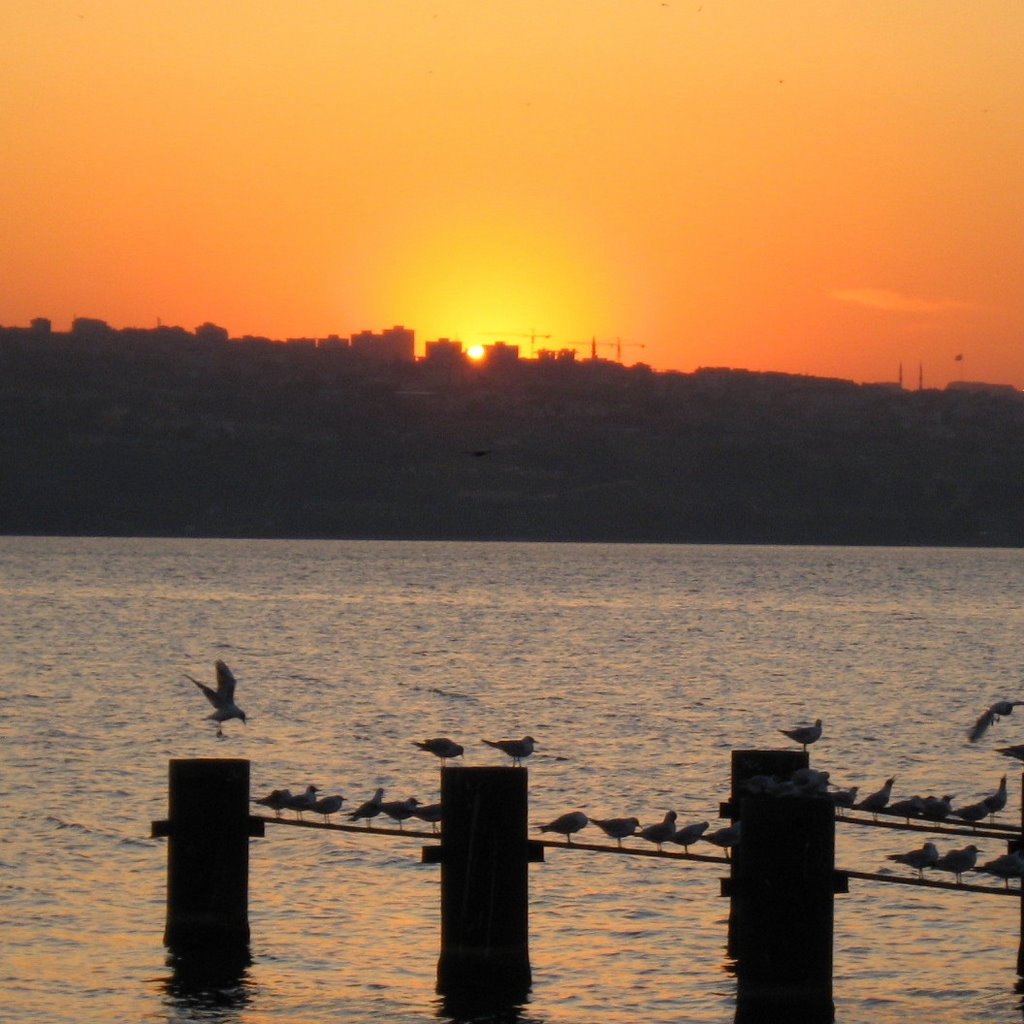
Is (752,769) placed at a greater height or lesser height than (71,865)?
greater

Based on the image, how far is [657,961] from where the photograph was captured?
67.5 feet

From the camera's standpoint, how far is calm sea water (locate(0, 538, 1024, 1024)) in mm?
19344

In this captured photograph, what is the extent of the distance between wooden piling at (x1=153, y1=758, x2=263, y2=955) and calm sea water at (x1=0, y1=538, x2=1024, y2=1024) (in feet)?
2.61

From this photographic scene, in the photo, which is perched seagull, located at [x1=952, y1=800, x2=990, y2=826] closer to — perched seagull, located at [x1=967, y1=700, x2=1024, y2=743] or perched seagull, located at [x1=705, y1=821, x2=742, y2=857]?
perched seagull, located at [x1=967, y1=700, x2=1024, y2=743]

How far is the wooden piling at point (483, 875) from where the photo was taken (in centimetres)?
1627

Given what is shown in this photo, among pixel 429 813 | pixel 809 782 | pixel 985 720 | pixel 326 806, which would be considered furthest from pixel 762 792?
pixel 985 720

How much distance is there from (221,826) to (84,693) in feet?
124

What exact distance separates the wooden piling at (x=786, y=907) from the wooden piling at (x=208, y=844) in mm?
4142

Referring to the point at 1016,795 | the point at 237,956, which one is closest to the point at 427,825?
Result: the point at 237,956

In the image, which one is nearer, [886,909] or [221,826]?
[221,826]

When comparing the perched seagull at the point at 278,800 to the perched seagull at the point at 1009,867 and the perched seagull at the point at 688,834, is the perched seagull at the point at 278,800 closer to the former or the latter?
the perched seagull at the point at 688,834

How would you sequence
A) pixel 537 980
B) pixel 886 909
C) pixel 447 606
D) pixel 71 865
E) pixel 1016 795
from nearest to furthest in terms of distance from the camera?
pixel 537 980 → pixel 886 909 → pixel 71 865 → pixel 1016 795 → pixel 447 606

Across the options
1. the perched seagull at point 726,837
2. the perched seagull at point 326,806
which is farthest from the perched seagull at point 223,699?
the perched seagull at point 726,837

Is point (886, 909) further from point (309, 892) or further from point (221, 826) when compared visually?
point (221, 826)
